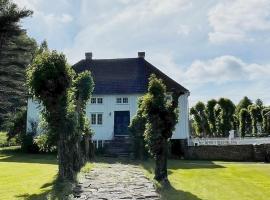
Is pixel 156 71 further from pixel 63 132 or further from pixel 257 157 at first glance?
pixel 63 132

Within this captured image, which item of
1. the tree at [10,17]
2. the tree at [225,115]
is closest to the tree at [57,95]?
the tree at [10,17]

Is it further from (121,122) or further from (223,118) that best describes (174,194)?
(223,118)

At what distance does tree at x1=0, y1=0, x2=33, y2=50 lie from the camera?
27.0 m

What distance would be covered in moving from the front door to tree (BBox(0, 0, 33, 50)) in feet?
44.9

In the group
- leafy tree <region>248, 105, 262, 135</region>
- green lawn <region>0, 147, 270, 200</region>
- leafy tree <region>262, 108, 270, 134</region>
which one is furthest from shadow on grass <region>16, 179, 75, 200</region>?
leafy tree <region>248, 105, 262, 135</region>

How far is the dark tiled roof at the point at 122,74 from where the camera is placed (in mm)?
39588

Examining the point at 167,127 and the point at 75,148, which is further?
the point at 75,148

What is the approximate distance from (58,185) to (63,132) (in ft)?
7.91

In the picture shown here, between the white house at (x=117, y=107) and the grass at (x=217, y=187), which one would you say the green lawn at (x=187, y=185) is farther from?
the white house at (x=117, y=107)

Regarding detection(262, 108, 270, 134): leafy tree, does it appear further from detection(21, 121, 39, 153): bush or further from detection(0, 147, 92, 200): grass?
detection(0, 147, 92, 200): grass

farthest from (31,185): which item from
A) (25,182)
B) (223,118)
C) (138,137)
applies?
(223,118)

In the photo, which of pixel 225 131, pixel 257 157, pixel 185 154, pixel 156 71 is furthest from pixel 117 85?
pixel 225 131

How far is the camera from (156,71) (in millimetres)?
41594

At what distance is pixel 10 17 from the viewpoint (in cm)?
2705
